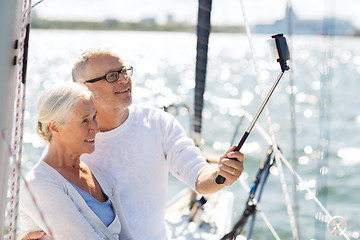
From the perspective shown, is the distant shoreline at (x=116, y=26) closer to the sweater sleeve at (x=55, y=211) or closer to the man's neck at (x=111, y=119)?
the man's neck at (x=111, y=119)

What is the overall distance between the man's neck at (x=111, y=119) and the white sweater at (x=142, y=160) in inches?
0.7

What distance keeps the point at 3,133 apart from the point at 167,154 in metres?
0.67

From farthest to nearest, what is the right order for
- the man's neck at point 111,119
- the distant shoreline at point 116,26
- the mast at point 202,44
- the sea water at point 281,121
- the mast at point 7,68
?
the distant shoreline at point 116,26
the sea water at point 281,121
the mast at point 202,44
the man's neck at point 111,119
the mast at point 7,68

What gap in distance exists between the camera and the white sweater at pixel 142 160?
173 cm

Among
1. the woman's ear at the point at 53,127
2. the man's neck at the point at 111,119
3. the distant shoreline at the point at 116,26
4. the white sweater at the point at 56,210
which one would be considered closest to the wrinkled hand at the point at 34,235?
the white sweater at the point at 56,210

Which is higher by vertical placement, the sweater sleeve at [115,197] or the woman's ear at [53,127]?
the woman's ear at [53,127]

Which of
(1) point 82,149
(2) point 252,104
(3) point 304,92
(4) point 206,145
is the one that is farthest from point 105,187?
(3) point 304,92

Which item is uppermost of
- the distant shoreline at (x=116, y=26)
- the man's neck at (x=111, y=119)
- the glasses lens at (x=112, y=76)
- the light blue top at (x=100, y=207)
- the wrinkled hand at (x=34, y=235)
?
the distant shoreline at (x=116, y=26)

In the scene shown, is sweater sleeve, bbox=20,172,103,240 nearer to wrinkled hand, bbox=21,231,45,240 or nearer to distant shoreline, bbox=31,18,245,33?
wrinkled hand, bbox=21,231,45,240

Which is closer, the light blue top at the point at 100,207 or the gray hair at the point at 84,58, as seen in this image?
the light blue top at the point at 100,207

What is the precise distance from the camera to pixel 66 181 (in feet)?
4.70

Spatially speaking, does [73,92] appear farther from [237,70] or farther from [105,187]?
[237,70]

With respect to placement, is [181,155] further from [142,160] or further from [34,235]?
[34,235]

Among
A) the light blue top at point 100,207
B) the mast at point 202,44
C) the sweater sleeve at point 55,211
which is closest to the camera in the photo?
the sweater sleeve at point 55,211
